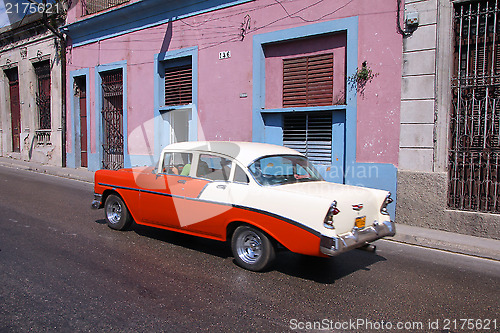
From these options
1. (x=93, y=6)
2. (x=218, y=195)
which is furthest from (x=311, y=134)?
(x=93, y=6)

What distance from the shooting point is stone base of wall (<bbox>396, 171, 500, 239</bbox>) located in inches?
282

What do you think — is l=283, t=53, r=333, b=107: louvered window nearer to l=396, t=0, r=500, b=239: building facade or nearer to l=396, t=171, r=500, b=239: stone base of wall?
l=396, t=0, r=500, b=239: building facade

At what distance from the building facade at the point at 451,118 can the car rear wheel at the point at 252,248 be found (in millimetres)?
4429

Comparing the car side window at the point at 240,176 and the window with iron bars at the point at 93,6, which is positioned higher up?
the window with iron bars at the point at 93,6

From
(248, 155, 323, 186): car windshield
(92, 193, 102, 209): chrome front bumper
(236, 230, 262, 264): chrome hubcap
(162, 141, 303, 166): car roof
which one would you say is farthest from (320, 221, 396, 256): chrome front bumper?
(92, 193, 102, 209): chrome front bumper

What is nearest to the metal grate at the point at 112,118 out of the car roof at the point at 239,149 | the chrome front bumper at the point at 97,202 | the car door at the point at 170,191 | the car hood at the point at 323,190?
the chrome front bumper at the point at 97,202

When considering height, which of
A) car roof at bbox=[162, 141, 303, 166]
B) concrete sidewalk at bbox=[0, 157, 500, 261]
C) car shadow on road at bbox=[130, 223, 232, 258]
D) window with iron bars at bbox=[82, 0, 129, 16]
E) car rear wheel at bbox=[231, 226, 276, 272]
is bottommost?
concrete sidewalk at bbox=[0, 157, 500, 261]

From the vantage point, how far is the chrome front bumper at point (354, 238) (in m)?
4.30

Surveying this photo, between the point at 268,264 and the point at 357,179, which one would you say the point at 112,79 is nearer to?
the point at 357,179

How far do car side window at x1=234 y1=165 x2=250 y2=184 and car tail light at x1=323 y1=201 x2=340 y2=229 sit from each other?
120 centimetres

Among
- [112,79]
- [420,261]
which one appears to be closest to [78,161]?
[112,79]

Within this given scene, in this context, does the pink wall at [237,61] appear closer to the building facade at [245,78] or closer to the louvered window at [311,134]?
the building facade at [245,78]

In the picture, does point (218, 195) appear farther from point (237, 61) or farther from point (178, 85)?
point (178, 85)

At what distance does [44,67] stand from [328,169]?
15654 millimetres
